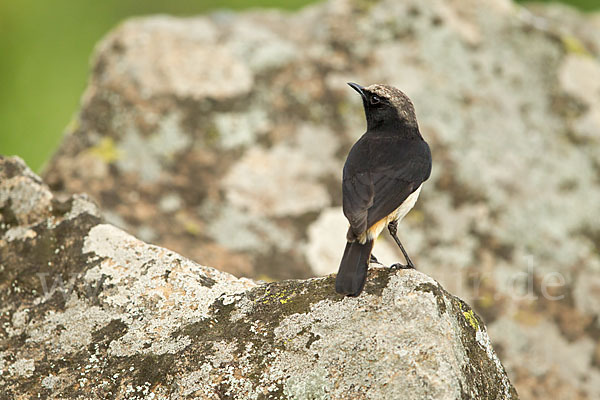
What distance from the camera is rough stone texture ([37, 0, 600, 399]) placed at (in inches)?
253

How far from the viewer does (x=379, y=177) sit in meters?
4.95

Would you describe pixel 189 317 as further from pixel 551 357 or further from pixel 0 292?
pixel 551 357

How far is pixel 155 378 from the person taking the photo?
12.0 ft

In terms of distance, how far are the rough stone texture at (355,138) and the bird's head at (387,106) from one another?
1376 mm

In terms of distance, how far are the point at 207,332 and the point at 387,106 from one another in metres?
2.64

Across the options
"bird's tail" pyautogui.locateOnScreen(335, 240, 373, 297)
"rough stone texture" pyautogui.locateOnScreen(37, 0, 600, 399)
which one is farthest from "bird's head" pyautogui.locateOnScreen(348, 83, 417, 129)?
"bird's tail" pyautogui.locateOnScreen(335, 240, 373, 297)

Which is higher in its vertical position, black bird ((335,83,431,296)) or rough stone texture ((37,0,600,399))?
black bird ((335,83,431,296))

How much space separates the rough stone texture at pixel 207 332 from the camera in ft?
11.3

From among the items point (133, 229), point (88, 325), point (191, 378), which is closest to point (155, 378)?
point (191, 378)

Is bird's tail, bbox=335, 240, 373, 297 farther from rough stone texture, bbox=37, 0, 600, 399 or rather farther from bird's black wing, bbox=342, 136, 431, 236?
rough stone texture, bbox=37, 0, 600, 399

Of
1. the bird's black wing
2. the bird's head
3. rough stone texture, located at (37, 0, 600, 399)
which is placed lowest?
rough stone texture, located at (37, 0, 600, 399)

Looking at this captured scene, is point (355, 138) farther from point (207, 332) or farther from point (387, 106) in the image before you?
point (207, 332)

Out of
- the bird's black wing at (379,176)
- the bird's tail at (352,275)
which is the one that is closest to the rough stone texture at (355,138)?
the bird's black wing at (379,176)

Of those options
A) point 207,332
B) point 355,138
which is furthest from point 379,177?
point 355,138
